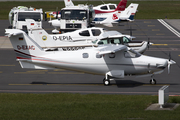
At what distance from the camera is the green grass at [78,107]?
12.6 metres

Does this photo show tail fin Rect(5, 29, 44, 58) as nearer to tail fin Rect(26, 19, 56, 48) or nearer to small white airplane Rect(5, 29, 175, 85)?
small white airplane Rect(5, 29, 175, 85)

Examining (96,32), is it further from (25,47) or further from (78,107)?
(78,107)

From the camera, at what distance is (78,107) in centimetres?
1448

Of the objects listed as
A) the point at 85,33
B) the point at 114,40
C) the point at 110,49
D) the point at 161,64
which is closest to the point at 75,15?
the point at 85,33

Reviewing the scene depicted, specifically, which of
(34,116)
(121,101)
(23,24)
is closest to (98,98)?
(121,101)

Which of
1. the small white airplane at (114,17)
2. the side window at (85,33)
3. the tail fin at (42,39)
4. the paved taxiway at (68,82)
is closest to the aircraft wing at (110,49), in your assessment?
the paved taxiway at (68,82)

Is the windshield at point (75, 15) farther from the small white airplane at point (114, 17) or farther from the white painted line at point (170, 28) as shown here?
the white painted line at point (170, 28)

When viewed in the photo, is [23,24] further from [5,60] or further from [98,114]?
[98,114]

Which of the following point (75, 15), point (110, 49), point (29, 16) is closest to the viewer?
point (110, 49)

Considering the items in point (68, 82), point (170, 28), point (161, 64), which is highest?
point (161, 64)

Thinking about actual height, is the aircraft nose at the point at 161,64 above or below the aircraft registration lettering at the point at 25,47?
below

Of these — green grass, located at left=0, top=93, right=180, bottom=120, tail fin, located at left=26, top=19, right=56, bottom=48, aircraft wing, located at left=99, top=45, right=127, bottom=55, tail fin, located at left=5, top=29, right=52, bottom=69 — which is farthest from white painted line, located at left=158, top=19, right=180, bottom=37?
green grass, located at left=0, top=93, right=180, bottom=120

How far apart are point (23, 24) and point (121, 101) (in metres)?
23.3

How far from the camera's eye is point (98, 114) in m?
13.1
